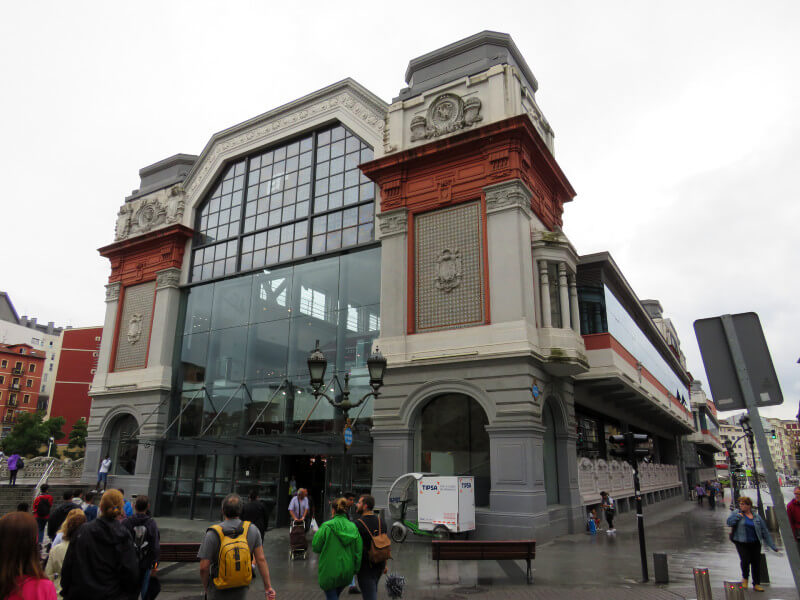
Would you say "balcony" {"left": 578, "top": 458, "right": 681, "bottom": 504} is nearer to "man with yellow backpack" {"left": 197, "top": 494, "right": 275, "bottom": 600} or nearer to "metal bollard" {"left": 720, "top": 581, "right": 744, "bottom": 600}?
"metal bollard" {"left": 720, "top": 581, "right": 744, "bottom": 600}

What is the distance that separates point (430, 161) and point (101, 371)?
2177 centimetres

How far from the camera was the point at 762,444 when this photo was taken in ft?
15.5

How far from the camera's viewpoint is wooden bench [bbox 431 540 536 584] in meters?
11.7

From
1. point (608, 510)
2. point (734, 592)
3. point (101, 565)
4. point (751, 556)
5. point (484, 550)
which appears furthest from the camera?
point (608, 510)

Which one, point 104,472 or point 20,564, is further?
point 104,472

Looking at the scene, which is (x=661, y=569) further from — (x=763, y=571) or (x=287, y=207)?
(x=287, y=207)

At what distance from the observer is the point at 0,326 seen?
104 meters

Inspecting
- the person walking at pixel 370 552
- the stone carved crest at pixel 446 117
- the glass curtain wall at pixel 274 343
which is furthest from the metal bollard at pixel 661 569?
the stone carved crest at pixel 446 117

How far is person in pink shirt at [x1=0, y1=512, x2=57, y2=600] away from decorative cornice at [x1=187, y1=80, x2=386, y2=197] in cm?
2332

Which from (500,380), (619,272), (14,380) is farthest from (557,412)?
(14,380)

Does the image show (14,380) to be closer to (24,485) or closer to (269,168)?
(24,485)

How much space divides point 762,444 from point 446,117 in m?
20.1

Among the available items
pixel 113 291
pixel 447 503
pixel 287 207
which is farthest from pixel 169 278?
pixel 447 503

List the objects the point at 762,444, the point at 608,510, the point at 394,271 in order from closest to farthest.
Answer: the point at 762,444 → the point at 608,510 → the point at 394,271
